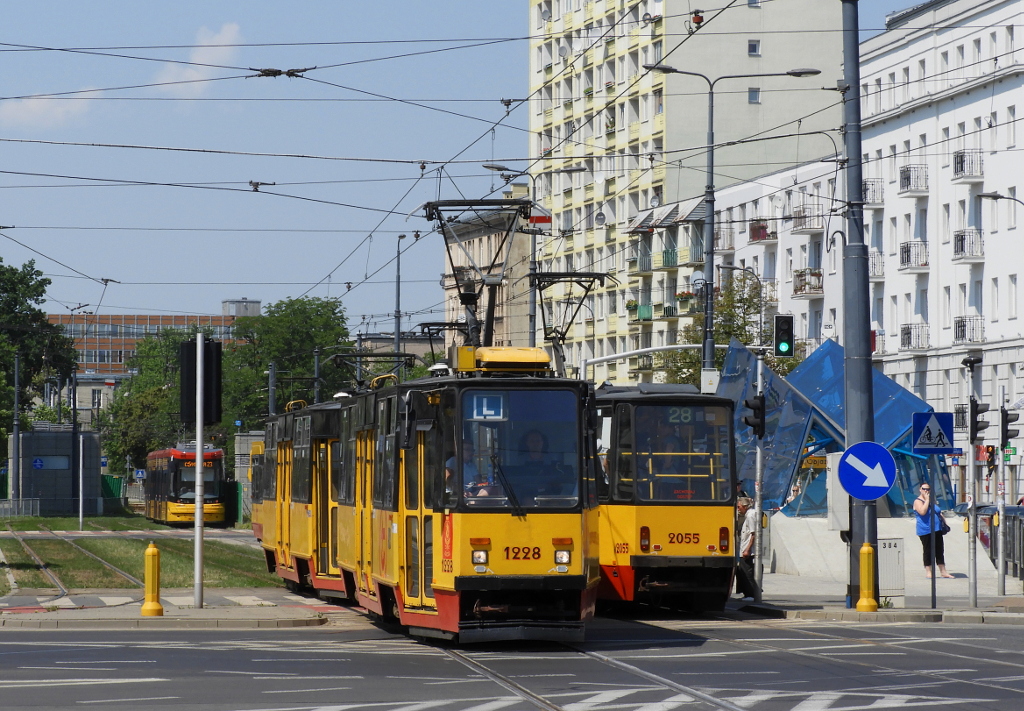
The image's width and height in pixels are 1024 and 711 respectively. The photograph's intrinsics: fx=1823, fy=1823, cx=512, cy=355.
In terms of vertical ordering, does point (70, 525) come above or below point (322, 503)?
below

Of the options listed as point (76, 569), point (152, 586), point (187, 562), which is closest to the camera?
point (152, 586)

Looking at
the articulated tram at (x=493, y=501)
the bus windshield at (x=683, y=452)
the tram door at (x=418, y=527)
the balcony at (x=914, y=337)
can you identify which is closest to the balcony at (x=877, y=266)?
the balcony at (x=914, y=337)

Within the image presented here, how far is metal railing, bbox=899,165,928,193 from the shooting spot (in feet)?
223

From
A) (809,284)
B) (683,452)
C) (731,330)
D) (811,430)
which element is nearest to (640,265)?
(809,284)

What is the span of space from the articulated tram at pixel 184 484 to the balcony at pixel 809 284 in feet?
Result: 82.6

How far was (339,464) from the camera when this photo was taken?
23500 mm

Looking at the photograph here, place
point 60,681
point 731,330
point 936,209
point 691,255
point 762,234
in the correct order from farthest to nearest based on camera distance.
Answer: point 691,255 → point 762,234 → point 936,209 → point 731,330 → point 60,681

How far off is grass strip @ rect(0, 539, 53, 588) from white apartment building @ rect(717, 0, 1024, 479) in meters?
31.5

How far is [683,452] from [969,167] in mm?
43689

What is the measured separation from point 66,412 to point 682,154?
60859 millimetres

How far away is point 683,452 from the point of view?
23453 millimetres

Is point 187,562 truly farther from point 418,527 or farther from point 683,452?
point 418,527

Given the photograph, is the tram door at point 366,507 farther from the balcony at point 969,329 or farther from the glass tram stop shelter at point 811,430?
the balcony at point 969,329

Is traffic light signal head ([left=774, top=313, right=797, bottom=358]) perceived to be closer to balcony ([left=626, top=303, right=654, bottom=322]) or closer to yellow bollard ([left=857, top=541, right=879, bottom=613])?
yellow bollard ([left=857, top=541, right=879, bottom=613])
